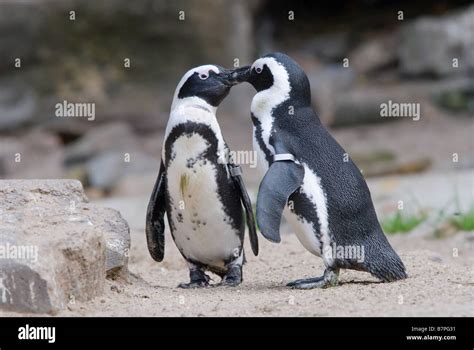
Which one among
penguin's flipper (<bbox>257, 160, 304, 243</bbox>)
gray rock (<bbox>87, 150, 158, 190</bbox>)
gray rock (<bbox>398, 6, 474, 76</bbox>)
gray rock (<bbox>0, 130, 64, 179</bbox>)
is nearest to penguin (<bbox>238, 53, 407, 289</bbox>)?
penguin's flipper (<bbox>257, 160, 304, 243</bbox>)

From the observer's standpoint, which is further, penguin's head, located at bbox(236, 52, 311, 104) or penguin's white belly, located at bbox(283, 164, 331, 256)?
penguin's head, located at bbox(236, 52, 311, 104)

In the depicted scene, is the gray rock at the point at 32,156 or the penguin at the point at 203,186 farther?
the gray rock at the point at 32,156

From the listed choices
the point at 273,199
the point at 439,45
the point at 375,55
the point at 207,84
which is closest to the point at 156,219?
the point at 207,84

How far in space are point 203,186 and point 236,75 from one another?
1.92 ft

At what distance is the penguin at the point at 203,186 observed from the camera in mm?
4852

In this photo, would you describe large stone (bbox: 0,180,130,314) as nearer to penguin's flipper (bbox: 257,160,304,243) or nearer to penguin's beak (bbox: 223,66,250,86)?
penguin's flipper (bbox: 257,160,304,243)

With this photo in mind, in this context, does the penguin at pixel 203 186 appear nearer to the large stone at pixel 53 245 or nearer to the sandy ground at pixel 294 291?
the sandy ground at pixel 294 291

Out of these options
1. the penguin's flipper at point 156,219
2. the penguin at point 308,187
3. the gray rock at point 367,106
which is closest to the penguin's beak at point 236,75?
the penguin at point 308,187

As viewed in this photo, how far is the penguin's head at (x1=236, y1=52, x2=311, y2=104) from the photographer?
4.78m

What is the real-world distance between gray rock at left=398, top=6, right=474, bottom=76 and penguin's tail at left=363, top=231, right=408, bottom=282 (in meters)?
7.67

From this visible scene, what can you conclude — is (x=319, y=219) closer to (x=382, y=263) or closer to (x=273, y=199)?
(x=273, y=199)

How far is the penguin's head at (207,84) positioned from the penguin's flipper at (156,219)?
422 millimetres

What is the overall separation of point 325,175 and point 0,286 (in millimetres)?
1570

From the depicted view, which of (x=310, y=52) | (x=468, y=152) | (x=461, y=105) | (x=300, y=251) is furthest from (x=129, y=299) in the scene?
(x=310, y=52)
